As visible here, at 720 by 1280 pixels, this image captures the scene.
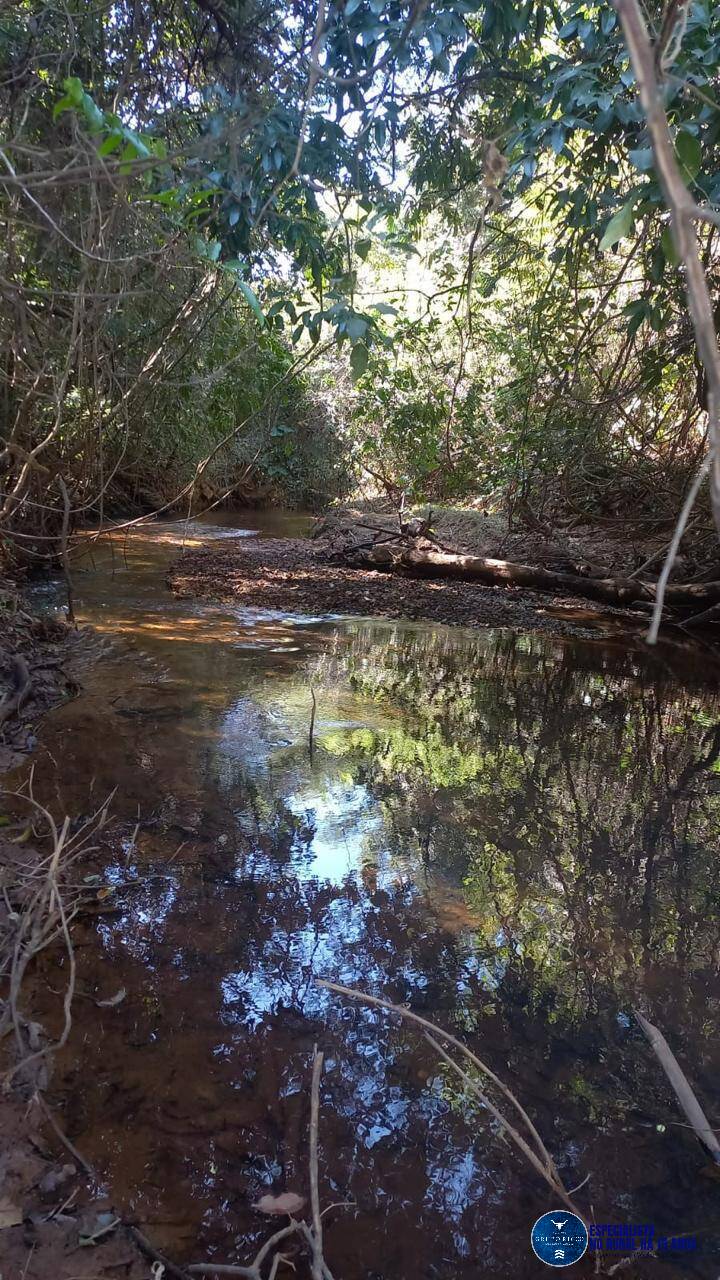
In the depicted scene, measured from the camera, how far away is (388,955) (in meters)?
2.63

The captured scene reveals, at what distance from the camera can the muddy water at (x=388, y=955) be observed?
1827 millimetres

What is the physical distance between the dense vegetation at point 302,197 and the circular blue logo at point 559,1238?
2.02 m

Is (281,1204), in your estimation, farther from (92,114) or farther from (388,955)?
(92,114)

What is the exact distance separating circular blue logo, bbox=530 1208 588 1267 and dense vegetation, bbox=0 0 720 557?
6.64 feet

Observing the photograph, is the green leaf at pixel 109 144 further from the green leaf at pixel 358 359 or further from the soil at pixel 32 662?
the soil at pixel 32 662

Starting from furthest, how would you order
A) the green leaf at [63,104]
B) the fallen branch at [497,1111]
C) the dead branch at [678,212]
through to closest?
1. the green leaf at [63,104]
2. the fallen branch at [497,1111]
3. the dead branch at [678,212]

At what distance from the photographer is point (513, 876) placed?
10.5ft

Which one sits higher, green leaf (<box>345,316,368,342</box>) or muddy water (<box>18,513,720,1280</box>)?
green leaf (<box>345,316,368,342</box>)

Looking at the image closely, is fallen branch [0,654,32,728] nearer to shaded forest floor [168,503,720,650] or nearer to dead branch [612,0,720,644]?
shaded forest floor [168,503,720,650]

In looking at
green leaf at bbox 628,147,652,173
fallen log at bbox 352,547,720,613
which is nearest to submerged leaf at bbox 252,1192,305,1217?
green leaf at bbox 628,147,652,173

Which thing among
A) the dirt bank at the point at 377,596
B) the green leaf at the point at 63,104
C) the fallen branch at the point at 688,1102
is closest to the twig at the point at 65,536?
the dirt bank at the point at 377,596

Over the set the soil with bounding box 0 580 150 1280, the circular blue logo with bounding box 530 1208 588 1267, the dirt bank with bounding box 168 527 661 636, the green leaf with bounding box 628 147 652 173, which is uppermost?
the green leaf with bounding box 628 147 652 173

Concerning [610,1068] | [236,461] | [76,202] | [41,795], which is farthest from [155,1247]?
[236,461]

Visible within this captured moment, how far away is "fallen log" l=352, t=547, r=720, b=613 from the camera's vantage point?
294 inches
